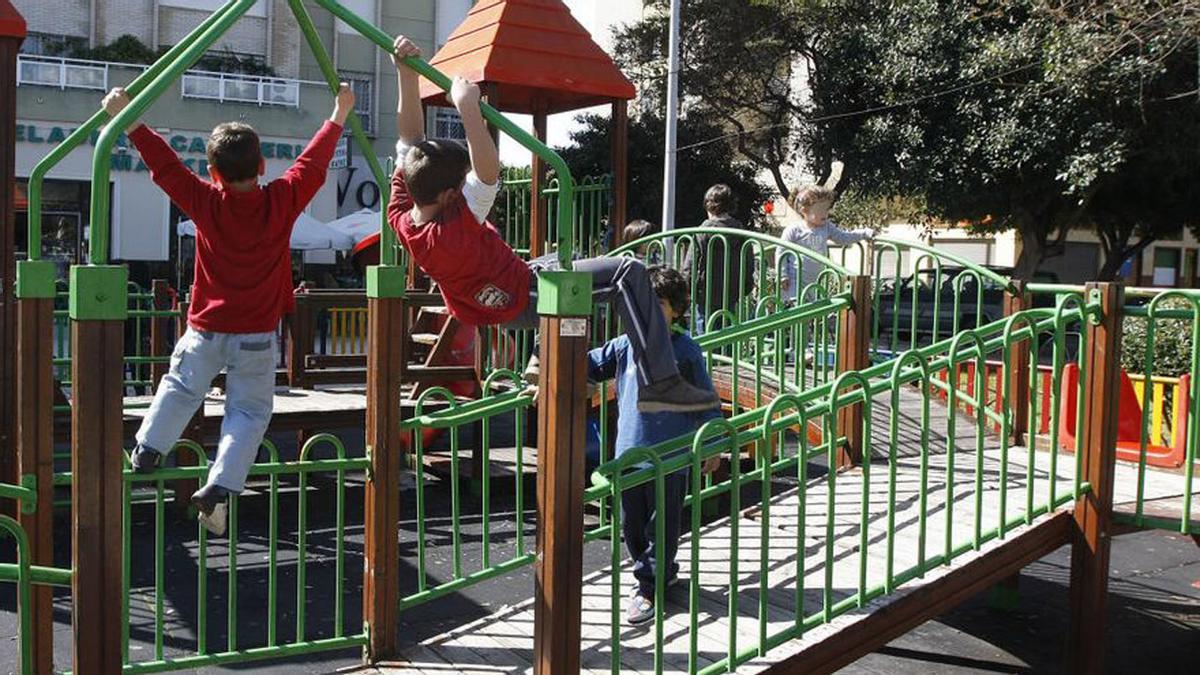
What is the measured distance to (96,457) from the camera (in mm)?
2934

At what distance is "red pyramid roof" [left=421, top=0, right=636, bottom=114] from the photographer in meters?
9.59

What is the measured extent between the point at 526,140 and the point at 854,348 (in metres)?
3.58

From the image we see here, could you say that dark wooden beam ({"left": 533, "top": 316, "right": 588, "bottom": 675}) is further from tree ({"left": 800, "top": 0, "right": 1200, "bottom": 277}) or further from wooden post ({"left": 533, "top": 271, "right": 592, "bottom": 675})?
tree ({"left": 800, "top": 0, "right": 1200, "bottom": 277})

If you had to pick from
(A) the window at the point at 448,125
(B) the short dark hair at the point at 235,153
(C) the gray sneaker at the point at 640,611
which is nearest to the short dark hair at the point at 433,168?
(B) the short dark hair at the point at 235,153

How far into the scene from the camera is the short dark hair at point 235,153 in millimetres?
3686

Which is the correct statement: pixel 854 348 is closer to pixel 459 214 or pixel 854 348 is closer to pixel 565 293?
pixel 459 214

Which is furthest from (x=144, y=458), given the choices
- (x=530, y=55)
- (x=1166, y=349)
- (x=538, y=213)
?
(x=1166, y=349)

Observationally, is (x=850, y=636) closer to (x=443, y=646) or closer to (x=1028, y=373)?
(x=443, y=646)

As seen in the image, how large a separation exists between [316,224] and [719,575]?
18013 millimetres

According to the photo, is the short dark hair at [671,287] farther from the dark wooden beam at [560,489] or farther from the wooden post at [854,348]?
the wooden post at [854,348]

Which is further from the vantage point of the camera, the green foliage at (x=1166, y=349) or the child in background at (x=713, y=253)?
the green foliage at (x=1166, y=349)

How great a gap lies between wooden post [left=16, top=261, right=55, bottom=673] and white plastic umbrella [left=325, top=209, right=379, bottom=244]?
61.1ft

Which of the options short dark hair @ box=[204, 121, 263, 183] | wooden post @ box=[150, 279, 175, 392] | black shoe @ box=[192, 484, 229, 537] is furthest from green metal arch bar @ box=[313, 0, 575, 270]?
wooden post @ box=[150, 279, 175, 392]

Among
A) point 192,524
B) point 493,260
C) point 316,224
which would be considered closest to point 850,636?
point 493,260
